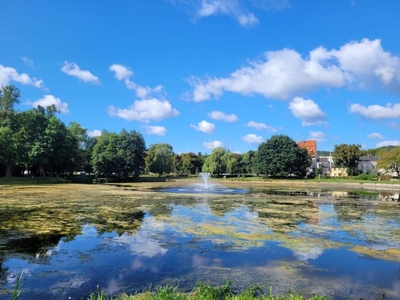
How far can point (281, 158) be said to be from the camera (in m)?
72.3

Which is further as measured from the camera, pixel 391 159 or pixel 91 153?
pixel 91 153

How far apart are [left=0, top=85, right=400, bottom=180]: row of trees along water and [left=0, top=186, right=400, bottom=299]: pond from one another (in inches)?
1627

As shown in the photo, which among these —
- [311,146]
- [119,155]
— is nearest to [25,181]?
[119,155]

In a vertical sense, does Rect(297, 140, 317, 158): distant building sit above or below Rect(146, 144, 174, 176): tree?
above

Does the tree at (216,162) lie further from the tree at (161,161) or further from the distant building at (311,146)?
the distant building at (311,146)

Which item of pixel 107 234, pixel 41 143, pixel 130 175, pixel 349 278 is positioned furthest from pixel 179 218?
pixel 130 175

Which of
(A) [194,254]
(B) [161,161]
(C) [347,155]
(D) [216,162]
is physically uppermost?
(C) [347,155]

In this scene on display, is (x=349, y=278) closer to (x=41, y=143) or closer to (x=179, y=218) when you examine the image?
(x=179, y=218)

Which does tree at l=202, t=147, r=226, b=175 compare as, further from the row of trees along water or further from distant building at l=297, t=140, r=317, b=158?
distant building at l=297, t=140, r=317, b=158

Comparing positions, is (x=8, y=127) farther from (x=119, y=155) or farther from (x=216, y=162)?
(x=216, y=162)

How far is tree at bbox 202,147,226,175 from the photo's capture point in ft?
270

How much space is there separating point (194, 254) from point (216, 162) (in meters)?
73.2

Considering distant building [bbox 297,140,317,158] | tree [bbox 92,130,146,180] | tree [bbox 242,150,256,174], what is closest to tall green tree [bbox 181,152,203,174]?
tree [bbox 242,150,256,174]

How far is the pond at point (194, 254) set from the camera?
673 cm
